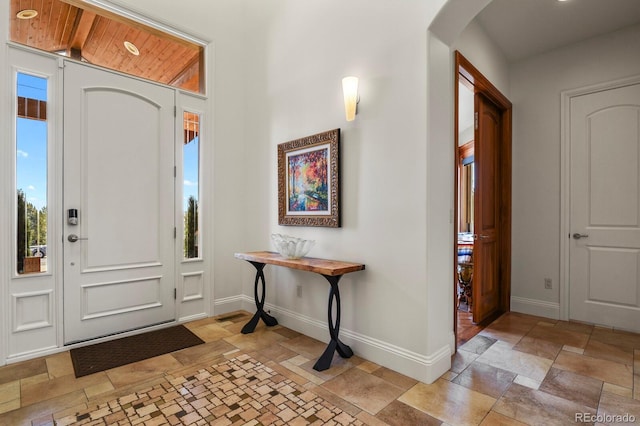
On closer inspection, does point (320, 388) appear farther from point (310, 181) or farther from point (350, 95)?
point (350, 95)

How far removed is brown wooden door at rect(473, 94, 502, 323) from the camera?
3.47 m

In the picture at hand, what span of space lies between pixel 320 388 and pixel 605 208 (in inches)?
132

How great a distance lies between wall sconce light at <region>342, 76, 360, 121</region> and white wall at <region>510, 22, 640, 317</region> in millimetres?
2411

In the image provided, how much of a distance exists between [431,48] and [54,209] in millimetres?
3184

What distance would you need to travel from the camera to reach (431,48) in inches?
90.5

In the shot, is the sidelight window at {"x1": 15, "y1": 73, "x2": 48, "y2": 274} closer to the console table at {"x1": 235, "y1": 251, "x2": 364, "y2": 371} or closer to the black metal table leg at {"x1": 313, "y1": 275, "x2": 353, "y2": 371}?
the console table at {"x1": 235, "y1": 251, "x2": 364, "y2": 371}

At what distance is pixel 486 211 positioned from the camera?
11.9 feet

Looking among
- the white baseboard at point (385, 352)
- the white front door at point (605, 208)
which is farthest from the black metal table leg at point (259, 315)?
the white front door at point (605, 208)

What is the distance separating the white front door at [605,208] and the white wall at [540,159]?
0.53 feet

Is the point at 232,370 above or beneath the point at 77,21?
beneath

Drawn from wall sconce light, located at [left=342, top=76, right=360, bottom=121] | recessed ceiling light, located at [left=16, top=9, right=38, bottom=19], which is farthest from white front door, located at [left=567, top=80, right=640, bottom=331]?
recessed ceiling light, located at [left=16, top=9, right=38, bottom=19]

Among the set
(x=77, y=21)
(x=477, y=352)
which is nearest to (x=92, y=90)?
(x=77, y=21)

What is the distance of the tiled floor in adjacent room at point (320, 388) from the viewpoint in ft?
6.22

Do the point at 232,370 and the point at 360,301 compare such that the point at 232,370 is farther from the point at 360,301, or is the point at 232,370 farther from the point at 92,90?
the point at 92,90
